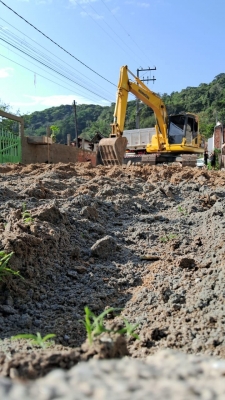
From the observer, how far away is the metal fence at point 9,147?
11.9 metres

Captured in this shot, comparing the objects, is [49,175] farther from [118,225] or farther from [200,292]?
[200,292]

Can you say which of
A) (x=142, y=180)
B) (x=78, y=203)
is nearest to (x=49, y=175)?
(x=142, y=180)

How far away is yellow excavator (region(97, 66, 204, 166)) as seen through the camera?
45.3ft

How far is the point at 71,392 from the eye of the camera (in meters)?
0.79

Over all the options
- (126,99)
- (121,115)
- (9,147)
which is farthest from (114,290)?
(126,99)

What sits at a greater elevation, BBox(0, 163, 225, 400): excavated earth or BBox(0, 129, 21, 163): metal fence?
BBox(0, 129, 21, 163): metal fence

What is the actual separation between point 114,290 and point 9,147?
1016 centimetres

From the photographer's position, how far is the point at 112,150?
13609mm

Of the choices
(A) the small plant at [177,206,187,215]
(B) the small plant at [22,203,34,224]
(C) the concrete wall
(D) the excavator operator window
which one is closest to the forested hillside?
(C) the concrete wall

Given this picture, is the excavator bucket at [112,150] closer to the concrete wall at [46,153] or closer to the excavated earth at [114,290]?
the concrete wall at [46,153]

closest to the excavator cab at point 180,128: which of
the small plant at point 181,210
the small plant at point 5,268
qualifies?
the small plant at point 181,210

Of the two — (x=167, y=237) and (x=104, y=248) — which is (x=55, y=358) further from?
(x=167, y=237)

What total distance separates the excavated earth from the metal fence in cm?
687

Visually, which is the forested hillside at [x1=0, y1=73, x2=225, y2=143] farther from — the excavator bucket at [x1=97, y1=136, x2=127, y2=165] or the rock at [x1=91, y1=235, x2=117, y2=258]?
the rock at [x1=91, y1=235, x2=117, y2=258]
